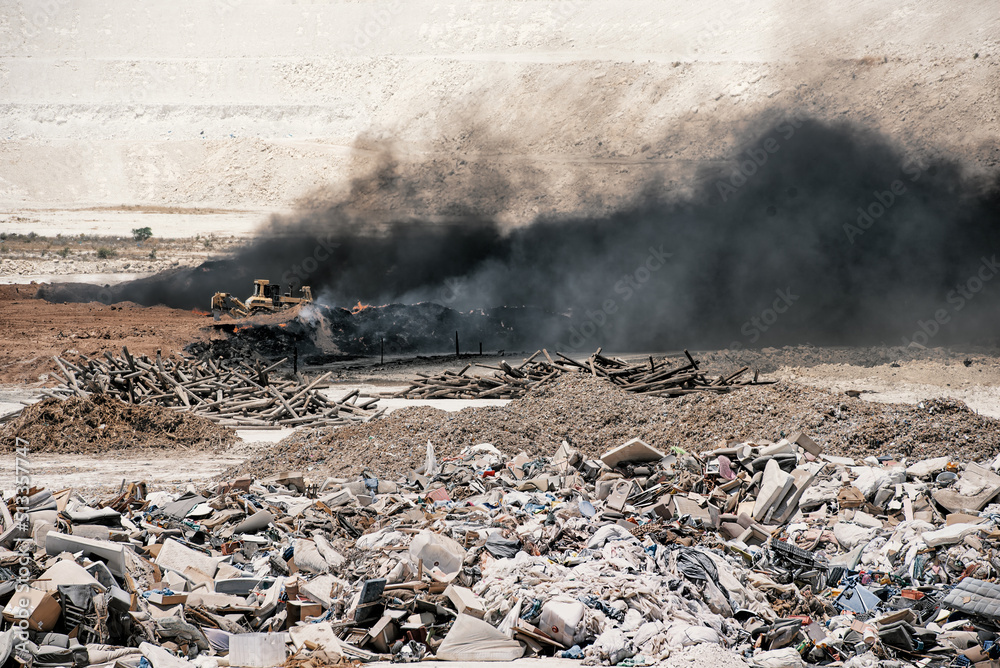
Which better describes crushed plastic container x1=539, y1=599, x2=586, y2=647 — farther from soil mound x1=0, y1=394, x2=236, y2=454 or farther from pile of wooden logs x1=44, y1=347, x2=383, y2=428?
pile of wooden logs x1=44, y1=347, x2=383, y2=428

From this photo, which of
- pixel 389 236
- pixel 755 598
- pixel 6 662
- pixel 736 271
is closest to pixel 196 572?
pixel 6 662

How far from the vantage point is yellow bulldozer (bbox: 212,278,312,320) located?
90.5 ft

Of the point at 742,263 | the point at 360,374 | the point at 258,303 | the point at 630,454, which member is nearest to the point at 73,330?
the point at 258,303

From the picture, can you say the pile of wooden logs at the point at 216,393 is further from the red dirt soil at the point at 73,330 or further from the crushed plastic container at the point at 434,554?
the crushed plastic container at the point at 434,554

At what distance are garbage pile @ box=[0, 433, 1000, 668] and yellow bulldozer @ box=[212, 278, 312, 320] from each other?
791 inches

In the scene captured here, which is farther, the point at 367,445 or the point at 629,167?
the point at 629,167

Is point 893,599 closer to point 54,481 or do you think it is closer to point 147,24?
point 54,481

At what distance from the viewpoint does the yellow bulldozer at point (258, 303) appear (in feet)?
90.5

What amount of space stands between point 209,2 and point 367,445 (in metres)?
81.6

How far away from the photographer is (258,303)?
27.6 m

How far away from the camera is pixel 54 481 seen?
10.7 metres

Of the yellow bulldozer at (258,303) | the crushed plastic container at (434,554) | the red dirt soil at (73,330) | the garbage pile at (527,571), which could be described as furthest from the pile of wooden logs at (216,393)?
the yellow bulldozer at (258,303)

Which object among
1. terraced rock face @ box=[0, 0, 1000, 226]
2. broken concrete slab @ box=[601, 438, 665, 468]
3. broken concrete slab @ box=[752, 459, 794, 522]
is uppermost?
terraced rock face @ box=[0, 0, 1000, 226]

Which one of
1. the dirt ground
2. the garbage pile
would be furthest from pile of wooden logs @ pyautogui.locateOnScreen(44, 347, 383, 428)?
the garbage pile
